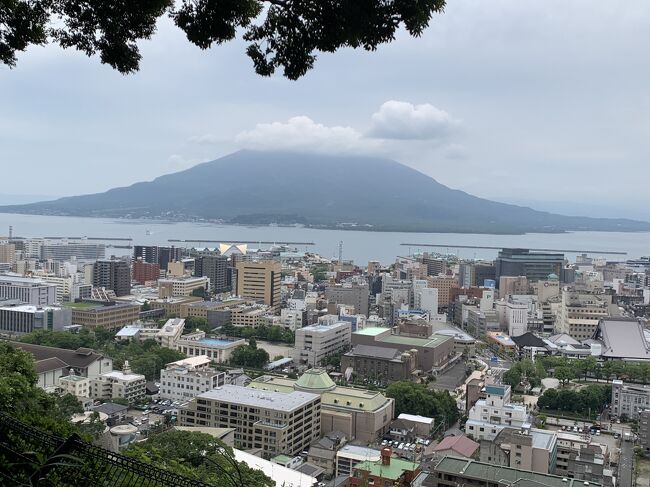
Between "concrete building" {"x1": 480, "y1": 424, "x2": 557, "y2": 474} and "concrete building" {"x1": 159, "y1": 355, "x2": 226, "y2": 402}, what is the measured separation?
3771 millimetres

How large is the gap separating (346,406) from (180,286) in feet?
35.4

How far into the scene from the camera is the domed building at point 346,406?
7176 mm

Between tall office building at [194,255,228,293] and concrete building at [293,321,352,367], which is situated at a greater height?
tall office building at [194,255,228,293]

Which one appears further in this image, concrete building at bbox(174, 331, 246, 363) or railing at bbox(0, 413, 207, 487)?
concrete building at bbox(174, 331, 246, 363)

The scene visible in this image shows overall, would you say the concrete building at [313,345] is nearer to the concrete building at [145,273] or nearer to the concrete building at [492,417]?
the concrete building at [492,417]

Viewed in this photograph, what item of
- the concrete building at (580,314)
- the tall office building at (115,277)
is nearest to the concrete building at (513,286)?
the concrete building at (580,314)

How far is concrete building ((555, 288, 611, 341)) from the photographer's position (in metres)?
13.5

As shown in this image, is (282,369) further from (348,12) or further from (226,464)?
(348,12)

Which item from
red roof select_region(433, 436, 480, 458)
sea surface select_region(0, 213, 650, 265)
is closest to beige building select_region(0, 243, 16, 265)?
sea surface select_region(0, 213, 650, 265)

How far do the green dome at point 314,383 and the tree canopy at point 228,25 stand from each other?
6463mm

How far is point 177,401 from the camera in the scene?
8422 mm

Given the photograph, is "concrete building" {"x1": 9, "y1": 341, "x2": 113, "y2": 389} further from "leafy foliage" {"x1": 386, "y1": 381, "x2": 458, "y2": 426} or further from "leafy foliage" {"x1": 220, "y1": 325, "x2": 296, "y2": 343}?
"leafy foliage" {"x1": 386, "y1": 381, "x2": 458, "y2": 426}

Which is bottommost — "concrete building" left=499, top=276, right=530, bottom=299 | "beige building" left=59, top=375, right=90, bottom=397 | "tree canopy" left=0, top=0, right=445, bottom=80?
"beige building" left=59, top=375, right=90, bottom=397

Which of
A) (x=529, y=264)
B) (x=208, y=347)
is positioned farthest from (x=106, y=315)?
(x=529, y=264)
